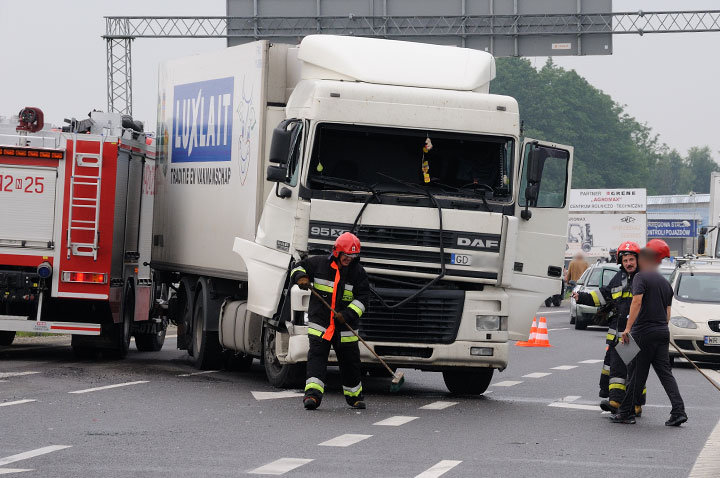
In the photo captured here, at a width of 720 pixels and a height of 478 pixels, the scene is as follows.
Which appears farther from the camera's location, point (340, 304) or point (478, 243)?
point (478, 243)

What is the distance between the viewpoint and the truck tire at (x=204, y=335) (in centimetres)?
1855

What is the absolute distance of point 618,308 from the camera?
1456 centimetres

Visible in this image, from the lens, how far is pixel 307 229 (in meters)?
14.8

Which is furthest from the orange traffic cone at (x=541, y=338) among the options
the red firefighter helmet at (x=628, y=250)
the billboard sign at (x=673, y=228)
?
the billboard sign at (x=673, y=228)

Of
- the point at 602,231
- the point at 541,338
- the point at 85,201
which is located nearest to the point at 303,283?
the point at 85,201

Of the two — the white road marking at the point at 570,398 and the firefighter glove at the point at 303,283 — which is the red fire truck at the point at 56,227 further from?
the white road marking at the point at 570,398

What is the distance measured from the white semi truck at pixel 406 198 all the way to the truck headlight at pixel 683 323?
7.44 m

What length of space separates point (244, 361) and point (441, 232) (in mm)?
5372

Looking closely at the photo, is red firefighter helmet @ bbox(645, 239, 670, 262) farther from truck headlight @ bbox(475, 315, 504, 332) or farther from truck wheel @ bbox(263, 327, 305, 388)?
truck wheel @ bbox(263, 327, 305, 388)

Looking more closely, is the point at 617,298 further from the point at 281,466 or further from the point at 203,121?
the point at 203,121

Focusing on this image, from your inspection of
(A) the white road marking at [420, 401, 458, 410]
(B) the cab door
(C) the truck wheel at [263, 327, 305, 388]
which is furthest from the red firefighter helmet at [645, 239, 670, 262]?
(C) the truck wheel at [263, 327, 305, 388]

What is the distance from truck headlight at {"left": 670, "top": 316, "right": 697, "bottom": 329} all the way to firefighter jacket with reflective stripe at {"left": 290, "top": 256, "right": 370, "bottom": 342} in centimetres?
997

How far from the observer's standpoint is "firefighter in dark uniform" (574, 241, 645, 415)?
46.7ft

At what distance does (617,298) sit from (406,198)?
2.32 metres
